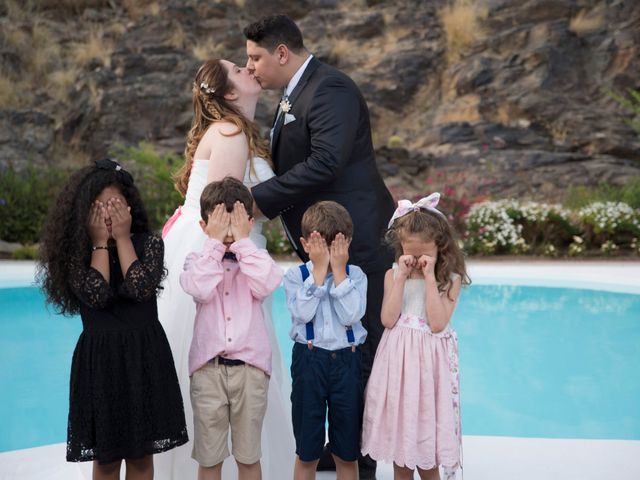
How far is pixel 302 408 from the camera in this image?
2852 mm

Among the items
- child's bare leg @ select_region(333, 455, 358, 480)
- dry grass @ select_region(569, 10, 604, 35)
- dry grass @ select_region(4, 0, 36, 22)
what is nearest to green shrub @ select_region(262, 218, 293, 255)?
child's bare leg @ select_region(333, 455, 358, 480)

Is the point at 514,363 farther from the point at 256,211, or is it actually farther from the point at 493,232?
the point at 493,232

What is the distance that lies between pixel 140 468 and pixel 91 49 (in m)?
17.7

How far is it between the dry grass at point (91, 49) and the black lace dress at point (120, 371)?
16728 mm

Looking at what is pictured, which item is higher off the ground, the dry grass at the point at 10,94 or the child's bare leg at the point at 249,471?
the dry grass at the point at 10,94

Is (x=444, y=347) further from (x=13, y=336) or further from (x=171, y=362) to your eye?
(x=13, y=336)

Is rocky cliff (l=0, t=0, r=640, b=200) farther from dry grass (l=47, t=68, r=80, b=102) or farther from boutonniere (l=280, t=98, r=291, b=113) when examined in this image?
boutonniere (l=280, t=98, r=291, b=113)

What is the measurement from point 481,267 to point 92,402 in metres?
8.41

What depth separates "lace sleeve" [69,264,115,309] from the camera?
8.41ft

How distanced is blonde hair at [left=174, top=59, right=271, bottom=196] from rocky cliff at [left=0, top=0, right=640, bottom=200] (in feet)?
37.7

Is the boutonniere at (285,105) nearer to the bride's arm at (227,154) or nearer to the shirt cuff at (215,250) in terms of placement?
the bride's arm at (227,154)

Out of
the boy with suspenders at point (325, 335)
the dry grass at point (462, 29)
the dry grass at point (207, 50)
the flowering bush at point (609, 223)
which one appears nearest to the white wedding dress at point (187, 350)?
the boy with suspenders at point (325, 335)

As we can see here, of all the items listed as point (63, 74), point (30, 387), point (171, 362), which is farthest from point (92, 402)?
point (63, 74)

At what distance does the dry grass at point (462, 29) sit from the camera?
18375 millimetres
